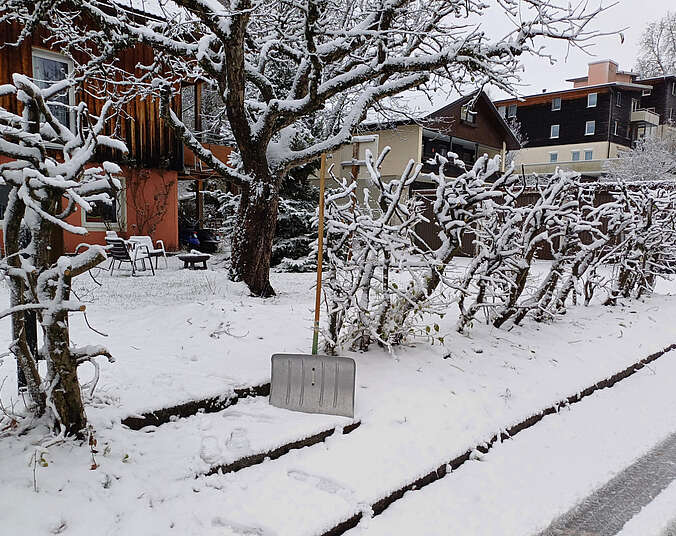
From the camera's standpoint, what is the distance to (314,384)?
3.79 meters

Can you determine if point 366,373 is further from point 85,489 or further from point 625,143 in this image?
point 625,143

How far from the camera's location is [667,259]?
9.37m

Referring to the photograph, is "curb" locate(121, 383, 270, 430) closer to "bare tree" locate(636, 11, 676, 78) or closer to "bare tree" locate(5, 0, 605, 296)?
"bare tree" locate(5, 0, 605, 296)

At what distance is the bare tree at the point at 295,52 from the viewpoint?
20.2 ft

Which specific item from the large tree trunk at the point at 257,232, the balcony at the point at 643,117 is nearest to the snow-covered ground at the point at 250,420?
the large tree trunk at the point at 257,232

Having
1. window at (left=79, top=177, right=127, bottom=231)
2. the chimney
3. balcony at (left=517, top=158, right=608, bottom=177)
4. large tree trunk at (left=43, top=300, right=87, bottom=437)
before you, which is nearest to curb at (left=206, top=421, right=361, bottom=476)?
large tree trunk at (left=43, top=300, right=87, bottom=437)

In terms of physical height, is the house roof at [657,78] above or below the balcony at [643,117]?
above

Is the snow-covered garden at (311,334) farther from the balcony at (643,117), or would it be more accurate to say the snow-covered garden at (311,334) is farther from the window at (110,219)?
the balcony at (643,117)

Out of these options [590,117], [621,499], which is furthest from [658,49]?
[621,499]

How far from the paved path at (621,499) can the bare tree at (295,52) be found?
4660 millimetres

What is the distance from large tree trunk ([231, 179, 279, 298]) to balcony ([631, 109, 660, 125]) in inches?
1656

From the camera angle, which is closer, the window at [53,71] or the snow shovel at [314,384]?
the snow shovel at [314,384]

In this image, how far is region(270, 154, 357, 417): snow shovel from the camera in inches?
147

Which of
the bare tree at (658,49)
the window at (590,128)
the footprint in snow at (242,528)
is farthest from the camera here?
the bare tree at (658,49)
